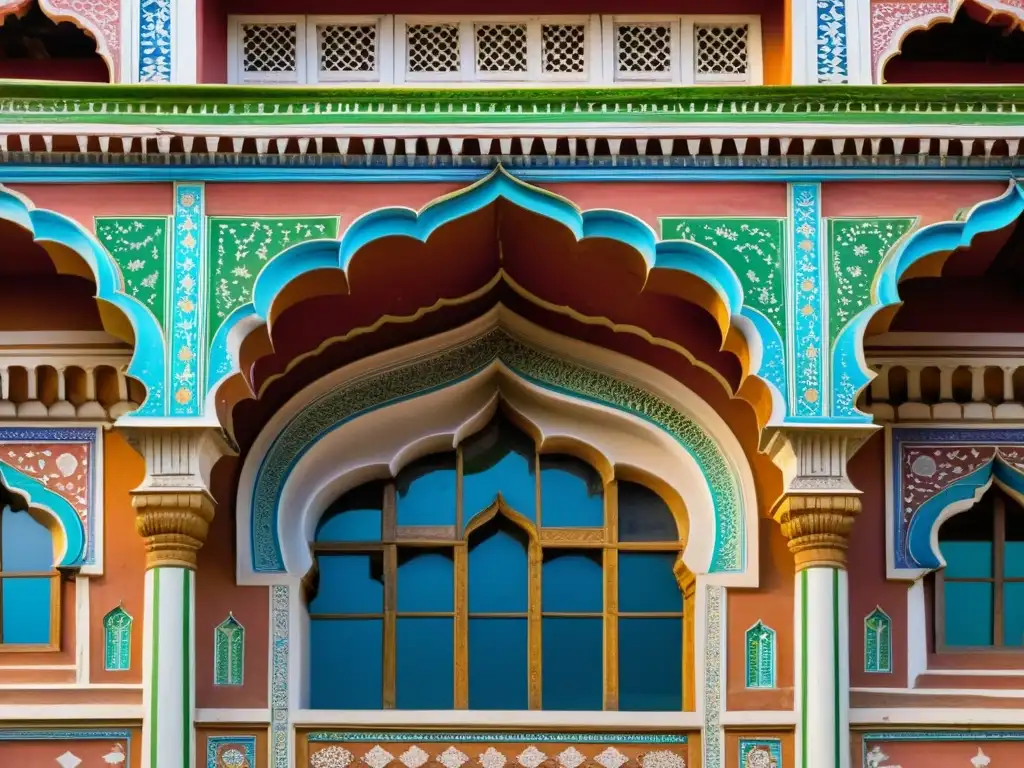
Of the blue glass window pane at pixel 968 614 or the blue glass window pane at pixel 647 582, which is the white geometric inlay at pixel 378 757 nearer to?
the blue glass window pane at pixel 647 582

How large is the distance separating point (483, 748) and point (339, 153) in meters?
2.59

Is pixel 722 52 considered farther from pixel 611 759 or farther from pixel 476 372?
pixel 611 759

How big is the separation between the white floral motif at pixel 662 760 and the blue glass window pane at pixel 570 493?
3.65ft

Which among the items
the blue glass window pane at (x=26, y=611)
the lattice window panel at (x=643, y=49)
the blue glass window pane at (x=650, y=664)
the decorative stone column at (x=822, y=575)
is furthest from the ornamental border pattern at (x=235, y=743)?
the lattice window panel at (x=643, y=49)

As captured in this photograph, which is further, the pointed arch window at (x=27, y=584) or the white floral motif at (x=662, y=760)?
the pointed arch window at (x=27, y=584)

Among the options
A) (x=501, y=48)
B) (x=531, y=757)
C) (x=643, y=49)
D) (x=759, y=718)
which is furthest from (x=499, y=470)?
(x=643, y=49)

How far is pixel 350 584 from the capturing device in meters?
10.6

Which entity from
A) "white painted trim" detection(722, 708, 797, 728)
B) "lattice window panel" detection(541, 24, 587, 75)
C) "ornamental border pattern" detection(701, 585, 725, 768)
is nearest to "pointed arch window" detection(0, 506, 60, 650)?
"ornamental border pattern" detection(701, 585, 725, 768)

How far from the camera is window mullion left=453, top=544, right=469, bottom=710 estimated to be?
10367 mm

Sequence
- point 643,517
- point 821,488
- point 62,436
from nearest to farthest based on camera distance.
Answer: point 821,488
point 62,436
point 643,517

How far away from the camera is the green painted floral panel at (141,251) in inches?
383

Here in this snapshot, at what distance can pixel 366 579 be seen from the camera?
1057 centimetres

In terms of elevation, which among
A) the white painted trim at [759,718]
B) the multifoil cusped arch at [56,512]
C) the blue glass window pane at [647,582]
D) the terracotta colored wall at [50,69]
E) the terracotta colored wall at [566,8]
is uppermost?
the terracotta colored wall at [566,8]

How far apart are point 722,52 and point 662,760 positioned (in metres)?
3.21
